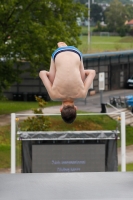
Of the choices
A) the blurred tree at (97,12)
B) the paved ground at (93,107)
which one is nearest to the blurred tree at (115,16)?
the blurred tree at (97,12)

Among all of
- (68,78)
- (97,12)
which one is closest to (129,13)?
(97,12)

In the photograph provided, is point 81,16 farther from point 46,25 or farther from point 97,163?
point 97,163

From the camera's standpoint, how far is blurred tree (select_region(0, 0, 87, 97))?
36.9 metres

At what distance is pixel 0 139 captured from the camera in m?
33.2

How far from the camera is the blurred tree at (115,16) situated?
131500 millimetres

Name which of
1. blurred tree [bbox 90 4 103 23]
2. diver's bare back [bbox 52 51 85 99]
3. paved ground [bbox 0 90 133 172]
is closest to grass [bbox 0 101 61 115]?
paved ground [bbox 0 90 133 172]

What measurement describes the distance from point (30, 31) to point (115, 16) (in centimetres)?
9920

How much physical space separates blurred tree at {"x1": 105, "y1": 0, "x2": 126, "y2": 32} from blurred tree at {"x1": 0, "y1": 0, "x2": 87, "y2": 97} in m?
92.2

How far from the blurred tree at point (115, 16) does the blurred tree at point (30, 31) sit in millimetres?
92196

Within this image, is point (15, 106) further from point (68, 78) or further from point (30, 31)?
point (68, 78)

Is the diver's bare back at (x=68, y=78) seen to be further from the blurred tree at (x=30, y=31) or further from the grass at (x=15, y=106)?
the grass at (x=15, y=106)

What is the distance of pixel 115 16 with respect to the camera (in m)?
135

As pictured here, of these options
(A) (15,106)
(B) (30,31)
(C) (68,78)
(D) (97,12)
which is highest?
(D) (97,12)

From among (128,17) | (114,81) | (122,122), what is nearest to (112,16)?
(128,17)
